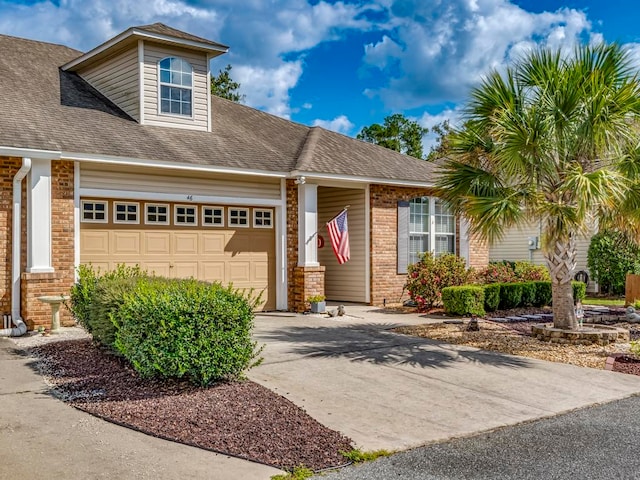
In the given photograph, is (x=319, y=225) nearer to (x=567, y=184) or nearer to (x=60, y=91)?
(x=60, y=91)

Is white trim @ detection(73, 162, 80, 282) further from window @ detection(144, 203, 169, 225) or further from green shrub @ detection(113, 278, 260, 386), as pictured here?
green shrub @ detection(113, 278, 260, 386)

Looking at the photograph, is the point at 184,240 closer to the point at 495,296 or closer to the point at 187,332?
the point at 187,332

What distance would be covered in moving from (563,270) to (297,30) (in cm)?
939

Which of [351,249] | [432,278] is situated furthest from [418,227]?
[432,278]

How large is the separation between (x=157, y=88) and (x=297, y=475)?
1124cm

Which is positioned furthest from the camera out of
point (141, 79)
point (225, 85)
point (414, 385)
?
point (225, 85)

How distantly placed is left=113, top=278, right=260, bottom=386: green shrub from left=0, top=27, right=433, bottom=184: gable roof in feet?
18.2

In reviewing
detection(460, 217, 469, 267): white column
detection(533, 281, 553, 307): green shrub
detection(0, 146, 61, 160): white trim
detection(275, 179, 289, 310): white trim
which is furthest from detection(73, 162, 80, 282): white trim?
detection(533, 281, 553, 307): green shrub

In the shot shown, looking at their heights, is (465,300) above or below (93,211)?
below

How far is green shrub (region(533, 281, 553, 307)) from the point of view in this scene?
50.0 ft

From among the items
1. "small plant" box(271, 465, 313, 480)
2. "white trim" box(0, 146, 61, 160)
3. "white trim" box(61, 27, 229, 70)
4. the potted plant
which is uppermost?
"white trim" box(61, 27, 229, 70)

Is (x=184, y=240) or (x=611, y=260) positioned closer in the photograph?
(x=184, y=240)

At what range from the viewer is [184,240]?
1285cm

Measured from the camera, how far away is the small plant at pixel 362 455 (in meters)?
4.88
